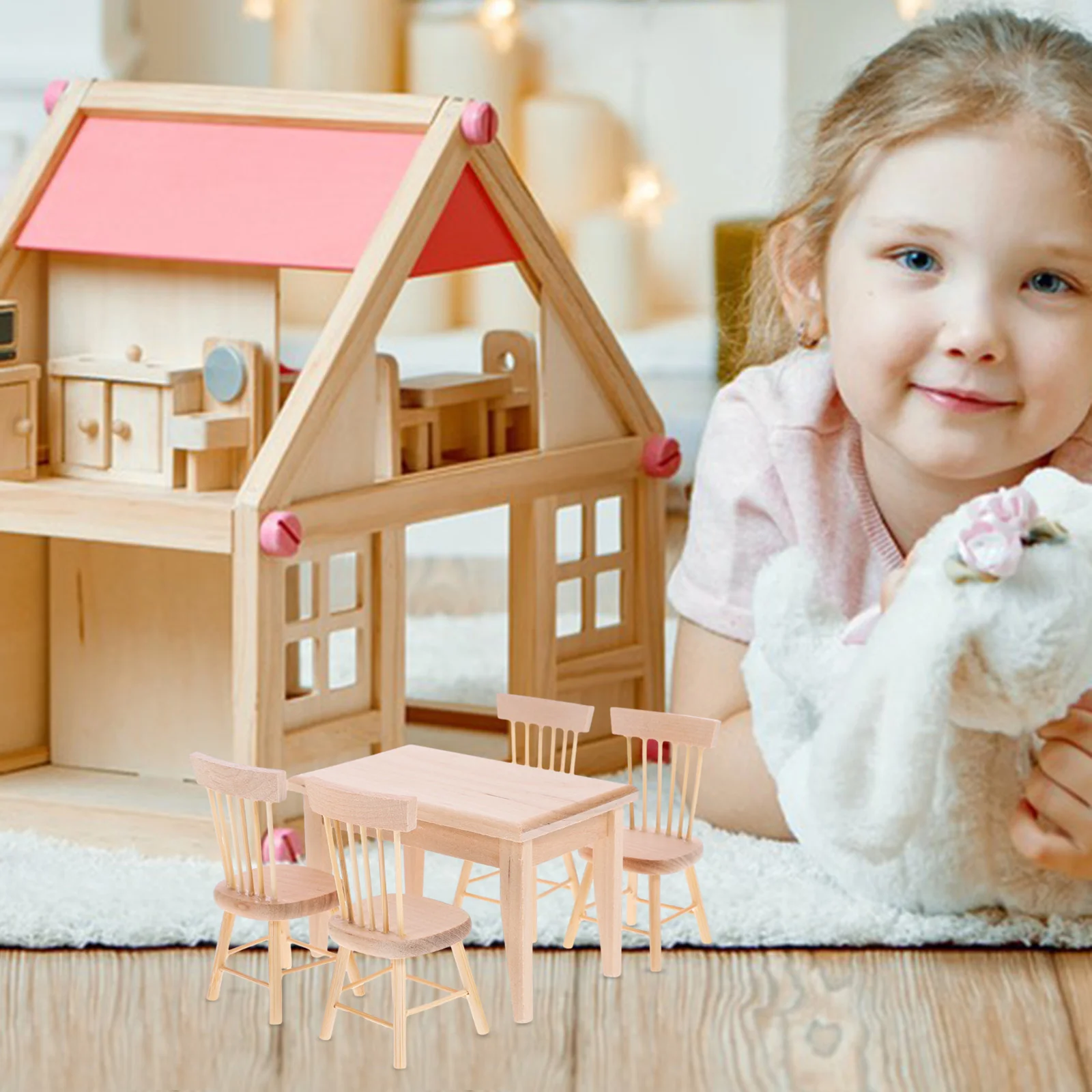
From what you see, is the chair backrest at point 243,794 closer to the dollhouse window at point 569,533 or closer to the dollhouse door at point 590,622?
the dollhouse door at point 590,622

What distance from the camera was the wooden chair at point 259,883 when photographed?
0.89 metres

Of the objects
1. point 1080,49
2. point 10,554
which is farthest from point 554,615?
point 1080,49

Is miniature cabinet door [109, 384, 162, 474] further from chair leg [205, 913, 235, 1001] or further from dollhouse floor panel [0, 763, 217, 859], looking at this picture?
chair leg [205, 913, 235, 1001]

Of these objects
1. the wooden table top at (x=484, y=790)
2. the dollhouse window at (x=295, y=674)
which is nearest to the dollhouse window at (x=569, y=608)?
the dollhouse window at (x=295, y=674)

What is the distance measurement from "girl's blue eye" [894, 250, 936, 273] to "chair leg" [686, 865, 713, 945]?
363 mm

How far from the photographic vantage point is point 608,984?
1.02 m

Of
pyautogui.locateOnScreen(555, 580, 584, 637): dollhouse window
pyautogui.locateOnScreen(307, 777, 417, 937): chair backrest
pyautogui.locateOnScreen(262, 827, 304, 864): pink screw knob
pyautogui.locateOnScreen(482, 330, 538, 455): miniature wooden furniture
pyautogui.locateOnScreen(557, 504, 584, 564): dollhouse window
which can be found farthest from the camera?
pyautogui.locateOnScreen(557, 504, 584, 564): dollhouse window

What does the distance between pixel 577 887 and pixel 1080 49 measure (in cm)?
58

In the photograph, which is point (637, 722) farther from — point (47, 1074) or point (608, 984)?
point (47, 1074)

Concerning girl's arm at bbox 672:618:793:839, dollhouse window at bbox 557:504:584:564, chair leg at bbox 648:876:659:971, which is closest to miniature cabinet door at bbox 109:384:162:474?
girl's arm at bbox 672:618:793:839

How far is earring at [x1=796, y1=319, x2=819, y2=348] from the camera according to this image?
4.36ft

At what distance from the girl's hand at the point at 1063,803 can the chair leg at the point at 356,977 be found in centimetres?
36

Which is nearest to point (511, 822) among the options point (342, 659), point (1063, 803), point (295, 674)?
point (1063, 803)

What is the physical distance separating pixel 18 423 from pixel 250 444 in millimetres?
146
